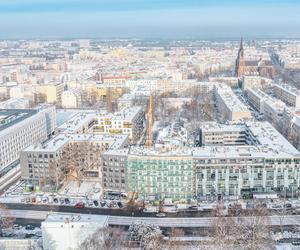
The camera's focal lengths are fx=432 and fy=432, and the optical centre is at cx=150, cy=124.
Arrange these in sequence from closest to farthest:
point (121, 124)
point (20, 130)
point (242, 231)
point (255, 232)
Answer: point (255, 232), point (242, 231), point (20, 130), point (121, 124)

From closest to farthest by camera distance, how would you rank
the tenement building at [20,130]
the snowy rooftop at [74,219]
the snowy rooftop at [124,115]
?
1. the snowy rooftop at [74,219]
2. the tenement building at [20,130]
3. the snowy rooftop at [124,115]

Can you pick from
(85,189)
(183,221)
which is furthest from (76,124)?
(183,221)

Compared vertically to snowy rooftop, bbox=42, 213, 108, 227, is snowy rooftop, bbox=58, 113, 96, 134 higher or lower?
higher

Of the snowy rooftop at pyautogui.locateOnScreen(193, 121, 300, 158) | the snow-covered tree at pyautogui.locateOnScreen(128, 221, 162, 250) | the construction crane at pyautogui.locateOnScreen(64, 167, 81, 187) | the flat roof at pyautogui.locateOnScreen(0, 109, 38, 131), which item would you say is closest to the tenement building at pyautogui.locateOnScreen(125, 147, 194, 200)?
the snowy rooftop at pyautogui.locateOnScreen(193, 121, 300, 158)

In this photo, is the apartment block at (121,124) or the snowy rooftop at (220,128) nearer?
the snowy rooftop at (220,128)

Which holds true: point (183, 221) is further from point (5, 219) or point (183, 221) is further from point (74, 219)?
point (5, 219)

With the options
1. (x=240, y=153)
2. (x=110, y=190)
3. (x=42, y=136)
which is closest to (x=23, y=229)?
(x=110, y=190)

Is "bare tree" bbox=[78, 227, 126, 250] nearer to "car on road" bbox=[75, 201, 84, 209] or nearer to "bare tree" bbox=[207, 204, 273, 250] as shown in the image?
"bare tree" bbox=[207, 204, 273, 250]

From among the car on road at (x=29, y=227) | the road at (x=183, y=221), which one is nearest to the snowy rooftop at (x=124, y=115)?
the road at (x=183, y=221)

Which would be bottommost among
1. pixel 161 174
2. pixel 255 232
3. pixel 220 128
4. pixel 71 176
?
pixel 71 176

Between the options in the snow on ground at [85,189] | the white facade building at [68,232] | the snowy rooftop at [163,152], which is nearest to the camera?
the white facade building at [68,232]

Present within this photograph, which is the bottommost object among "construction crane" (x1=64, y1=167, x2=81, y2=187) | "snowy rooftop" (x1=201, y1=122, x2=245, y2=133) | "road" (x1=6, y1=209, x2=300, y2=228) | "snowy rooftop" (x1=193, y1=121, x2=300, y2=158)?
"road" (x1=6, y1=209, x2=300, y2=228)

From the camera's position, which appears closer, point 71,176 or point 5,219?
point 5,219

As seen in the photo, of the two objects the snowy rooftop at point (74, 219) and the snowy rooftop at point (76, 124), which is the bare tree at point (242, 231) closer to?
the snowy rooftop at point (74, 219)
